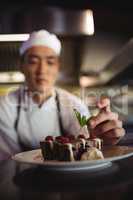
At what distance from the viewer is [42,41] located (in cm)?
138

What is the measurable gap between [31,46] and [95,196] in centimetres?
86

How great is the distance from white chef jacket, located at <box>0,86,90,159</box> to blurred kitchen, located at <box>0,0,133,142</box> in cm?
6

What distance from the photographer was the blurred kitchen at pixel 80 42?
4.54 ft

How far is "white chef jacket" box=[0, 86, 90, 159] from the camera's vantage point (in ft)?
4.58

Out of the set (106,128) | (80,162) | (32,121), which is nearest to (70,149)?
(80,162)

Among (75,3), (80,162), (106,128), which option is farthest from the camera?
(75,3)

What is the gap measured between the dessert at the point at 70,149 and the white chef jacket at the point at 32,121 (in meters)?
0.48

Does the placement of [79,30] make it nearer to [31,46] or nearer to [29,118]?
[31,46]

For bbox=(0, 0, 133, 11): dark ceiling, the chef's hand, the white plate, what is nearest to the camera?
the white plate

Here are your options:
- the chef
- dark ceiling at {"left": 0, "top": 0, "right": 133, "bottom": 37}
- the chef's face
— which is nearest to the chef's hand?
the chef

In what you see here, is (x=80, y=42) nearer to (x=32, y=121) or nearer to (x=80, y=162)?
(x=32, y=121)

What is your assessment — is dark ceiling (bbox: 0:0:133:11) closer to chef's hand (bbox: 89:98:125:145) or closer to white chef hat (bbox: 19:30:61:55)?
white chef hat (bbox: 19:30:61:55)

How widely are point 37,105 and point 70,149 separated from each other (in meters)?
0.58

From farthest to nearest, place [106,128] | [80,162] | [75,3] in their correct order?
1. [75,3]
2. [106,128]
3. [80,162]
